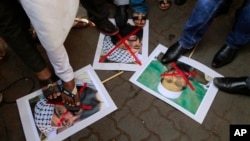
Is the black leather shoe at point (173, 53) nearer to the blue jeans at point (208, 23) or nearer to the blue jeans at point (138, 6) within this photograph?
the blue jeans at point (208, 23)

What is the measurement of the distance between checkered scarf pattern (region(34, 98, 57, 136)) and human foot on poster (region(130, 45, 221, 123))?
38 cm

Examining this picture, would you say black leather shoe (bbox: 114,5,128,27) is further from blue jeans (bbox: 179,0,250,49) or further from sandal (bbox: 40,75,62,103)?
sandal (bbox: 40,75,62,103)

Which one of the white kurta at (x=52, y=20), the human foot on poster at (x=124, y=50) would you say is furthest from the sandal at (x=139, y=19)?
the white kurta at (x=52, y=20)

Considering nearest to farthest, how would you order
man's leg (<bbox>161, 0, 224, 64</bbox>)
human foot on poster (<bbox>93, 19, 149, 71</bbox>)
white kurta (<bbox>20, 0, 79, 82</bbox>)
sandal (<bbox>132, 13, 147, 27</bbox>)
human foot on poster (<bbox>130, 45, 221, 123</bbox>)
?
1. white kurta (<bbox>20, 0, 79, 82</bbox>)
2. man's leg (<bbox>161, 0, 224, 64</bbox>)
3. human foot on poster (<bbox>130, 45, 221, 123</bbox>)
4. human foot on poster (<bbox>93, 19, 149, 71</bbox>)
5. sandal (<bbox>132, 13, 147, 27</bbox>)

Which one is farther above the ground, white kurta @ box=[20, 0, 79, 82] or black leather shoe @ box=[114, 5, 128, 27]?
white kurta @ box=[20, 0, 79, 82]

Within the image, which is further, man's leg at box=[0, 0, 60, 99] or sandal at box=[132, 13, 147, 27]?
sandal at box=[132, 13, 147, 27]

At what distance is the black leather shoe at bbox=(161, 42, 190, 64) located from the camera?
112 centimetres

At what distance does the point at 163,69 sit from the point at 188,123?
0.88 ft

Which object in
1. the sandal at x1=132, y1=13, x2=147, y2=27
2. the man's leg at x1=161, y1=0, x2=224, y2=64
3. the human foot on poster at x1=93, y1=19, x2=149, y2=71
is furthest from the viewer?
the sandal at x1=132, y1=13, x2=147, y2=27

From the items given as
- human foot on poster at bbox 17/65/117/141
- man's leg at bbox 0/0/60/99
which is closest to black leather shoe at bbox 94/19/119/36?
human foot on poster at bbox 17/65/117/141

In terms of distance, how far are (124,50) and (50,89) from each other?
1.28ft

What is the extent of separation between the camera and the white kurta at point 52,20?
25.5 inches

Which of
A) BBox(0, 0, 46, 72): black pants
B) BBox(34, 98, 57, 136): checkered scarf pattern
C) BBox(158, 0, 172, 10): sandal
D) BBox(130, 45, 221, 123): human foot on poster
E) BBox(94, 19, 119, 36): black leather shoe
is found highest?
BBox(0, 0, 46, 72): black pants

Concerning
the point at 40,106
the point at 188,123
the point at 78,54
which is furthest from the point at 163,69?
the point at 40,106
